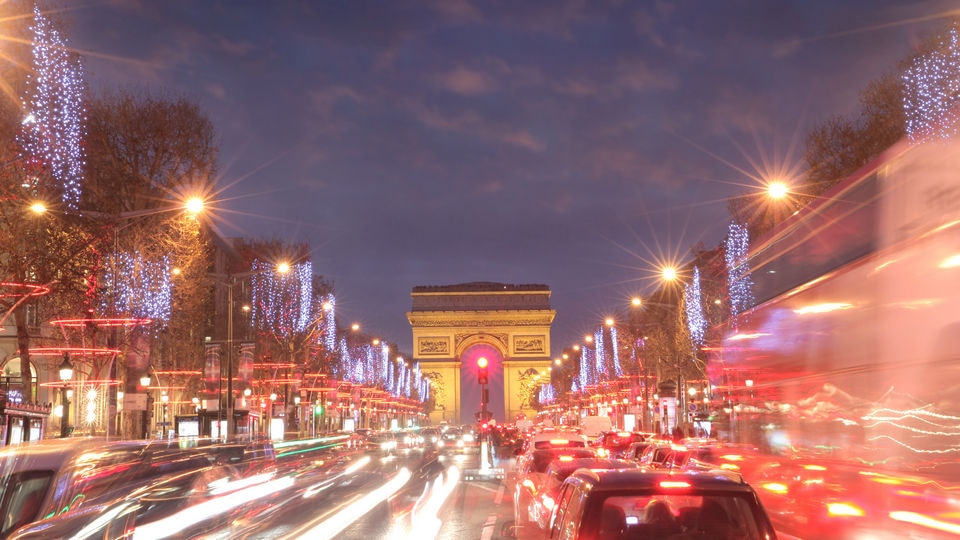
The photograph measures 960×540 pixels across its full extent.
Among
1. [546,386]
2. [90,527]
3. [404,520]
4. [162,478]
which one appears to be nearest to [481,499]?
[404,520]

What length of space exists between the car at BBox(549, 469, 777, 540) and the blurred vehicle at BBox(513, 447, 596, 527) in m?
4.80

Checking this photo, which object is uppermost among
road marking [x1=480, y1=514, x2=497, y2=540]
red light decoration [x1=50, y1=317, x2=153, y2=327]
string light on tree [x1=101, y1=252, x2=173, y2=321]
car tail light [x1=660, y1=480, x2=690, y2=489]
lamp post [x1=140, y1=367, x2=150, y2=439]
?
string light on tree [x1=101, y1=252, x2=173, y2=321]

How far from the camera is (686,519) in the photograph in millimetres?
6785

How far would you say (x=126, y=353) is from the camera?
125 feet

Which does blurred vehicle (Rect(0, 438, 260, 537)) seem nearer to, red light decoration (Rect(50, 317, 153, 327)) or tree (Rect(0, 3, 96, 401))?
tree (Rect(0, 3, 96, 401))

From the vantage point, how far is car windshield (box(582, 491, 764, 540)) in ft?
21.2

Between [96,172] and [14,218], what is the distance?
16.6 meters

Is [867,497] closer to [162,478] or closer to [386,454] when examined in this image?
[162,478]

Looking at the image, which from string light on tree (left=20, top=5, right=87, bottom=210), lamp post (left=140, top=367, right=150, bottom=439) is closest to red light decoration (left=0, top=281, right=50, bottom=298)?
string light on tree (left=20, top=5, right=87, bottom=210)

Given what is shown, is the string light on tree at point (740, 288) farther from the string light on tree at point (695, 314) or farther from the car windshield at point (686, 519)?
the string light on tree at point (695, 314)

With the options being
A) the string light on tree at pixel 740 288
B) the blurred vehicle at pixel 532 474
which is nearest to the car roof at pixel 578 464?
the blurred vehicle at pixel 532 474

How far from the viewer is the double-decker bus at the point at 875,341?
27.5 ft

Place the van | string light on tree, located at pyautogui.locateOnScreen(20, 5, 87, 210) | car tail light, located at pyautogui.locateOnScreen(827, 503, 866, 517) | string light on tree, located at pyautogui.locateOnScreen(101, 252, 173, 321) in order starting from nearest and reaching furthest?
1. car tail light, located at pyautogui.locateOnScreen(827, 503, 866, 517)
2. string light on tree, located at pyautogui.locateOnScreen(20, 5, 87, 210)
3. string light on tree, located at pyautogui.locateOnScreen(101, 252, 173, 321)
4. the van

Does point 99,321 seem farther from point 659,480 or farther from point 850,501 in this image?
point 659,480
